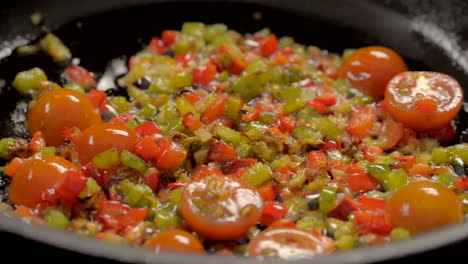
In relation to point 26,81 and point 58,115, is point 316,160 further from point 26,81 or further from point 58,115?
point 26,81

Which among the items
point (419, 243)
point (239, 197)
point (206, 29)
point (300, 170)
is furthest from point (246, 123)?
point (419, 243)

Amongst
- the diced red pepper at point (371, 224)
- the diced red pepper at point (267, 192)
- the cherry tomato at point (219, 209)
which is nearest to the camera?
the cherry tomato at point (219, 209)

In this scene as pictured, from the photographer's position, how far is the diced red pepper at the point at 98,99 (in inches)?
173

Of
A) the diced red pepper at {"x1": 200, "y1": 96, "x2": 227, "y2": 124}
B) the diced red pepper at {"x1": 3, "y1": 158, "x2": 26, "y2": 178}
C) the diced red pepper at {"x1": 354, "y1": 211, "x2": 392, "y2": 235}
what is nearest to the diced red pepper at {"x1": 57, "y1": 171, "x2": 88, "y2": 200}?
the diced red pepper at {"x1": 3, "y1": 158, "x2": 26, "y2": 178}

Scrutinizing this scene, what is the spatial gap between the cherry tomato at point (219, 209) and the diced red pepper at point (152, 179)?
0.39m

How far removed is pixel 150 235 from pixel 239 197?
51 cm

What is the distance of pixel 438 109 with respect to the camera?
4.17 m

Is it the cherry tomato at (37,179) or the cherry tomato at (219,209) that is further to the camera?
the cherry tomato at (37,179)

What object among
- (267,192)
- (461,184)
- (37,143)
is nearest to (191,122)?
(267,192)

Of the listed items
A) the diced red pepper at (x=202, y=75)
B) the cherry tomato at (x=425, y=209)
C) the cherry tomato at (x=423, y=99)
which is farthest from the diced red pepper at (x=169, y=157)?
the cherry tomato at (x=423, y=99)

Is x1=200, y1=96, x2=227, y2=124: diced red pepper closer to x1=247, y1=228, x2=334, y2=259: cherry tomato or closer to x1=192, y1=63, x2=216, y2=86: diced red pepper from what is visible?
x1=192, y1=63, x2=216, y2=86: diced red pepper

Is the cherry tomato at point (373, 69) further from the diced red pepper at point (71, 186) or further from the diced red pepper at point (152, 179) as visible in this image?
the diced red pepper at point (71, 186)

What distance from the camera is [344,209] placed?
3.49 metres

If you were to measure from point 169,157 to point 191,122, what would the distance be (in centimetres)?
32
